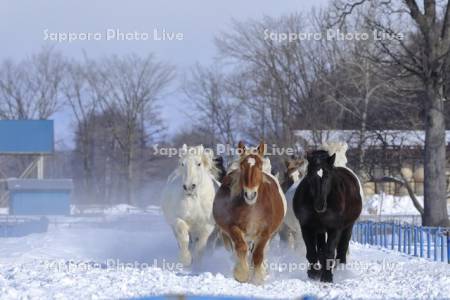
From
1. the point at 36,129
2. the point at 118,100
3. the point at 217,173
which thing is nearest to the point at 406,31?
the point at 217,173

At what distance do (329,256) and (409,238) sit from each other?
9.64 meters

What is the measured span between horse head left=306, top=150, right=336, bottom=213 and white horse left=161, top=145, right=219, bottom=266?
2.41 metres

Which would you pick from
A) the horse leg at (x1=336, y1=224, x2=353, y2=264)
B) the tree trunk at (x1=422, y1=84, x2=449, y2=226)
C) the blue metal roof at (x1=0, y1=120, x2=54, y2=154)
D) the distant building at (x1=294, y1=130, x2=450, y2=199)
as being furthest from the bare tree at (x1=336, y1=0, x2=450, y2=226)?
the blue metal roof at (x1=0, y1=120, x2=54, y2=154)

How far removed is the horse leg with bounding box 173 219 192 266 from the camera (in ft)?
47.7

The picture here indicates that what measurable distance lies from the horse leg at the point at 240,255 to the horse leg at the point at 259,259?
0.57 ft

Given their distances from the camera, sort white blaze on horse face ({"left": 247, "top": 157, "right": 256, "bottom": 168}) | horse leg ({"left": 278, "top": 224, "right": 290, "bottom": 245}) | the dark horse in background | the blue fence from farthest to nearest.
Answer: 1. the blue fence
2. horse leg ({"left": 278, "top": 224, "right": 290, "bottom": 245})
3. the dark horse in background
4. white blaze on horse face ({"left": 247, "top": 157, "right": 256, "bottom": 168})

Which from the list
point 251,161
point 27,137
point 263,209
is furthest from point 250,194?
point 27,137

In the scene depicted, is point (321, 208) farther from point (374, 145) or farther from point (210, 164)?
point (374, 145)

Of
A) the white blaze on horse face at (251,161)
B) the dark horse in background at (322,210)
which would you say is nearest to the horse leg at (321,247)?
the dark horse in background at (322,210)

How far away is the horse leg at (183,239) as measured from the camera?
14.5 meters

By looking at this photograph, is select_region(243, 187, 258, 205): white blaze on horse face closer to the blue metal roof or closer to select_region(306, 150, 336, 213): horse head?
select_region(306, 150, 336, 213): horse head

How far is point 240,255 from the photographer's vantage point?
1245cm

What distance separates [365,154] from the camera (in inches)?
1667

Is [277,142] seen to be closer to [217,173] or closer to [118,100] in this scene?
[217,173]
